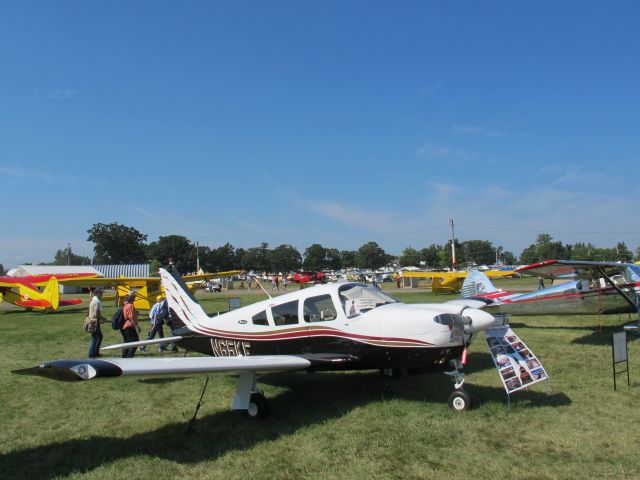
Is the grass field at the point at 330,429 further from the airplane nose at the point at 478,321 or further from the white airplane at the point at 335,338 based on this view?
the airplane nose at the point at 478,321

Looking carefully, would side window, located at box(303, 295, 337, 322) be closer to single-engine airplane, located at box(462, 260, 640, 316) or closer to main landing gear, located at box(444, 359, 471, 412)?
main landing gear, located at box(444, 359, 471, 412)

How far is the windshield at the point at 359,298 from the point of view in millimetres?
7496

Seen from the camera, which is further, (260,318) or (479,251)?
(479,251)

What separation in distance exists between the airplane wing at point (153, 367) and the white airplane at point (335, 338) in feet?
0.05

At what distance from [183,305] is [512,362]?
6438mm

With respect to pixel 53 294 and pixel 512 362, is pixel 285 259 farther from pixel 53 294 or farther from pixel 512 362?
pixel 512 362

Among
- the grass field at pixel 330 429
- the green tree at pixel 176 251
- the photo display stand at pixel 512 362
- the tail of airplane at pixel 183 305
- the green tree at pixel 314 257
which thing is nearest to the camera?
the grass field at pixel 330 429

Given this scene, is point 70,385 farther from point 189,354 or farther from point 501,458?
point 501,458

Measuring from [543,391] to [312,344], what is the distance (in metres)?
→ 3.94

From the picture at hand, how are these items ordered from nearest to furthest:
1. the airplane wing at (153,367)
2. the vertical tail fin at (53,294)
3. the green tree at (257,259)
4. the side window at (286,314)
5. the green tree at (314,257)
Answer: the airplane wing at (153,367) → the side window at (286,314) → the vertical tail fin at (53,294) → the green tree at (257,259) → the green tree at (314,257)

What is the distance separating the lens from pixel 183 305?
9.77m

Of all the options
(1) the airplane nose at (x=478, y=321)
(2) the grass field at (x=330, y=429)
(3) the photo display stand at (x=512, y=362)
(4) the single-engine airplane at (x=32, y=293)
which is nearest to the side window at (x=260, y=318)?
(2) the grass field at (x=330, y=429)

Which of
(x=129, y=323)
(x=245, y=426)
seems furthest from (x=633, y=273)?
(x=129, y=323)

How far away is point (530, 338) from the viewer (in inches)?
537
